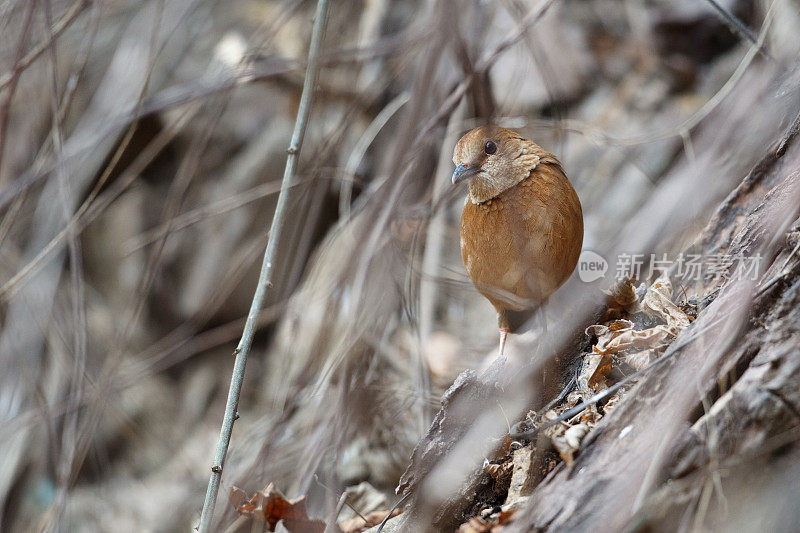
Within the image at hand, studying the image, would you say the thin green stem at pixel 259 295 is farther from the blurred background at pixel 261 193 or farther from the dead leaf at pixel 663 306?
the dead leaf at pixel 663 306

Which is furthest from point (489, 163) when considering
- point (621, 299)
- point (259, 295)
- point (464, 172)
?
point (259, 295)

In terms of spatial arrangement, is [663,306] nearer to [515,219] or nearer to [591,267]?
[591,267]

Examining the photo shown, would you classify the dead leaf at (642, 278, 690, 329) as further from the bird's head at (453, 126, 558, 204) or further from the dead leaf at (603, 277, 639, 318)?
the bird's head at (453, 126, 558, 204)

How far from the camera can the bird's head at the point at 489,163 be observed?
189 centimetres

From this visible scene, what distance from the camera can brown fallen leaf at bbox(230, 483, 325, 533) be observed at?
1933mm

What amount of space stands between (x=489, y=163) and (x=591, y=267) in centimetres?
66

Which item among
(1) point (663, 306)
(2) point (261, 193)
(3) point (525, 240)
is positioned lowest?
(1) point (663, 306)

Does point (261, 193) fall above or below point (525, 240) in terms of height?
above

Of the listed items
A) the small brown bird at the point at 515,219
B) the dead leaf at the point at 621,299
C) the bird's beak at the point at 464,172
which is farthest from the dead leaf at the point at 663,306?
the bird's beak at the point at 464,172

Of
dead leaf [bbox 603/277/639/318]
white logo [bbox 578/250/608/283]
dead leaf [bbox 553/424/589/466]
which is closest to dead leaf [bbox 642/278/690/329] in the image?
dead leaf [bbox 603/277/639/318]

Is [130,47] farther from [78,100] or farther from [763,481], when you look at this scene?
[763,481]

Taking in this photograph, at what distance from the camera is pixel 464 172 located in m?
1.90

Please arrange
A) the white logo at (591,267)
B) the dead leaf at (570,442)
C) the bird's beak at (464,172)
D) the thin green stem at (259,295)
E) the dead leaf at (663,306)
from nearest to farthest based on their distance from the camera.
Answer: the dead leaf at (570,442) → the thin green stem at (259,295) → the bird's beak at (464,172) → the dead leaf at (663,306) → the white logo at (591,267)

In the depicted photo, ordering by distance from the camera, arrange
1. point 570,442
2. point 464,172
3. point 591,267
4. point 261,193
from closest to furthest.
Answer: point 570,442
point 464,172
point 591,267
point 261,193
